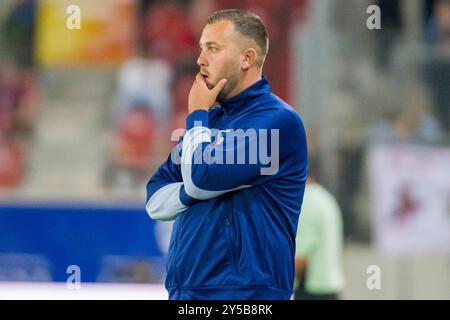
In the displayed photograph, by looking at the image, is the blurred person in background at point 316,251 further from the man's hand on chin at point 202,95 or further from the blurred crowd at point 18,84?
the blurred crowd at point 18,84

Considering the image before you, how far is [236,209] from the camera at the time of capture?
11.4ft

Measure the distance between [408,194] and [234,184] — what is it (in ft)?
22.8

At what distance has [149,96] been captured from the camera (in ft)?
37.1

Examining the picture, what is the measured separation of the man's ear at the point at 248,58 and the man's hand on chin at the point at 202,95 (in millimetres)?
112

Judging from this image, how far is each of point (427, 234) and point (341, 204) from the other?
993 mm

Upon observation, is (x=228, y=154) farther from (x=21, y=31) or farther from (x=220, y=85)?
(x=21, y=31)

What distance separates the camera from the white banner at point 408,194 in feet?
32.8

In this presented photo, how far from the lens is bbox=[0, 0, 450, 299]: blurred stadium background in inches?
394

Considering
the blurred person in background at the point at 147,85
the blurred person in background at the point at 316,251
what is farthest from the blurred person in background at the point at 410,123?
the blurred person in background at the point at 316,251

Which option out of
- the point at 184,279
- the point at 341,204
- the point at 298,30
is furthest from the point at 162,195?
the point at 298,30

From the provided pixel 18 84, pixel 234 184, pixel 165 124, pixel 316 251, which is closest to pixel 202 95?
pixel 234 184

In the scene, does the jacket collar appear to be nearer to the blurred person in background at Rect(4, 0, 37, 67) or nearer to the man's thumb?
the man's thumb

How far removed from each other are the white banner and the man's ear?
21.5 feet

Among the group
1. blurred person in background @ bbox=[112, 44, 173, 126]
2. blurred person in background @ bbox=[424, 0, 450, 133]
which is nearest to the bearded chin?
blurred person in background @ bbox=[424, 0, 450, 133]
